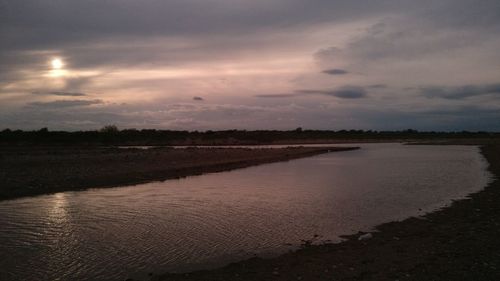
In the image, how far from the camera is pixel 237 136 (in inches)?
5404

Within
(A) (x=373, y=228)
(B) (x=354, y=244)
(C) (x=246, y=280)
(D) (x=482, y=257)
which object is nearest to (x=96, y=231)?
(C) (x=246, y=280)

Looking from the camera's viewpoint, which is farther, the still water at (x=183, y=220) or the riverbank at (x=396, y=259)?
the still water at (x=183, y=220)

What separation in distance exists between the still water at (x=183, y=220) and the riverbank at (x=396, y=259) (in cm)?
102

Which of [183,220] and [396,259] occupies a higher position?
[396,259]

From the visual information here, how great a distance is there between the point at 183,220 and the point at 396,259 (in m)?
8.35

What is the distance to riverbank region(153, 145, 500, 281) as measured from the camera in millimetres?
8711

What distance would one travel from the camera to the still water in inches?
413

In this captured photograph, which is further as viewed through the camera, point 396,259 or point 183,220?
point 183,220

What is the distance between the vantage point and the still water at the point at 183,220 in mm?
10492

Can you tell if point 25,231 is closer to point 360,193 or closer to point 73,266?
point 73,266

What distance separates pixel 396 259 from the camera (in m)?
9.73

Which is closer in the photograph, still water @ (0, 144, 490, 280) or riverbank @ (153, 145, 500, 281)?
riverbank @ (153, 145, 500, 281)

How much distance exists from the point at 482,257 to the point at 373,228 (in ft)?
14.0

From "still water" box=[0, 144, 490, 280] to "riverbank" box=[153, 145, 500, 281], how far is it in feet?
3.35
